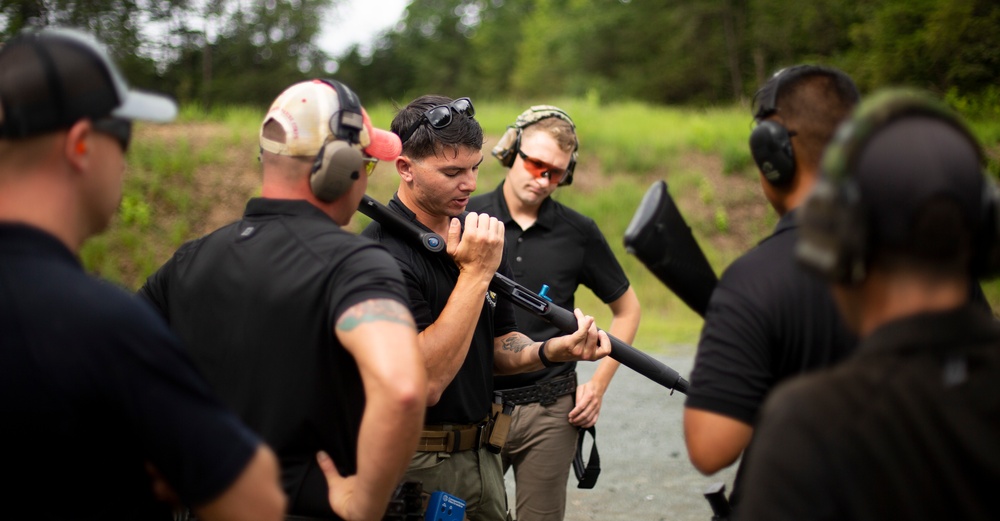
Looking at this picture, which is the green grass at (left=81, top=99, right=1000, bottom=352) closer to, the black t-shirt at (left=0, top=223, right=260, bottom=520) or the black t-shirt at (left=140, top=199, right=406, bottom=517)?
the black t-shirt at (left=140, top=199, right=406, bottom=517)

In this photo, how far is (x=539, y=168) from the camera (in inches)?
188

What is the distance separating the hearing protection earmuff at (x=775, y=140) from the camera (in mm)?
2373

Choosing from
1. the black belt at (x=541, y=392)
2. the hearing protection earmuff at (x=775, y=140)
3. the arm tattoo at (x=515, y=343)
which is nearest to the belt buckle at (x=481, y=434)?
the arm tattoo at (x=515, y=343)

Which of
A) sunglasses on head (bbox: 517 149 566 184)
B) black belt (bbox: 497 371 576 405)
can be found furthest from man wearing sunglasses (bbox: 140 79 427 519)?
sunglasses on head (bbox: 517 149 566 184)

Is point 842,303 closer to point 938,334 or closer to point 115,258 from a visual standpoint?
point 938,334

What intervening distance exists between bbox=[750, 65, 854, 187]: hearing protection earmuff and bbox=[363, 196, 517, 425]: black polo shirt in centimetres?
124

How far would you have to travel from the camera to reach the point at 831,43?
3341 centimetres

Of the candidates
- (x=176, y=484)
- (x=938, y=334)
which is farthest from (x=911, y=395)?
(x=176, y=484)

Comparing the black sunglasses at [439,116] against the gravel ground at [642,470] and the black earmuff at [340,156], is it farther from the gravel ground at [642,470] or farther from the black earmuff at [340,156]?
the gravel ground at [642,470]

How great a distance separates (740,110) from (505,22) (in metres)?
33.7

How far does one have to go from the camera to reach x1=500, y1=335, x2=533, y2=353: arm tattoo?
12.1 feet

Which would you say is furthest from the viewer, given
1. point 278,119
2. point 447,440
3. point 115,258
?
point 115,258

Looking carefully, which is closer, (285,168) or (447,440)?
(285,168)

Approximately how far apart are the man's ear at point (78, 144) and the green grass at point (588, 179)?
553 inches
